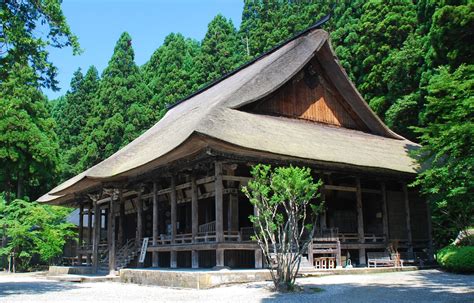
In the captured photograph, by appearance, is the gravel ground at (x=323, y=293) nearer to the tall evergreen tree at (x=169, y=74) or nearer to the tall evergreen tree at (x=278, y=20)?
the tall evergreen tree at (x=169, y=74)

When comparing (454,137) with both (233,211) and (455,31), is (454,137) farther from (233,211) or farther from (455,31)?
(455,31)

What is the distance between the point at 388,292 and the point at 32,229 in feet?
75.5

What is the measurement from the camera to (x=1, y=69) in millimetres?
12898

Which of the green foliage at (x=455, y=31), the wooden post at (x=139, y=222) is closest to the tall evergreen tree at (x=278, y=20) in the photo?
the green foliage at (x=455, y=31)

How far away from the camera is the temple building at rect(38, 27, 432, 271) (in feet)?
50.2

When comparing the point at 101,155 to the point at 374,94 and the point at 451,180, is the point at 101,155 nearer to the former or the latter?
the point at 374,94

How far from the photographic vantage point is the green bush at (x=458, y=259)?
15.2m

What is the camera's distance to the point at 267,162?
15.9 metres

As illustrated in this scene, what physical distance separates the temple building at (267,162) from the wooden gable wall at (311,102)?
0.05 metres

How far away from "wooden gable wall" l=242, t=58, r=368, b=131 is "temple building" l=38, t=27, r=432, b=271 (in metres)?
0.05

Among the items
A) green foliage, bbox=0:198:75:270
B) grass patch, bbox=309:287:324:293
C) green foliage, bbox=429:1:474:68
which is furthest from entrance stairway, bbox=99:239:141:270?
green foliage, bbox=429:1:474:68

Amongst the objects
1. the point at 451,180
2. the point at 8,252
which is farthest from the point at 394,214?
the point at 8,252

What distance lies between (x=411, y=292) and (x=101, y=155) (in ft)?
103

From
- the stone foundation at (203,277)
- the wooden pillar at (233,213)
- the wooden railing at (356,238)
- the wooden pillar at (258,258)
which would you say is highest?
the wooden pillar at (233,213)
